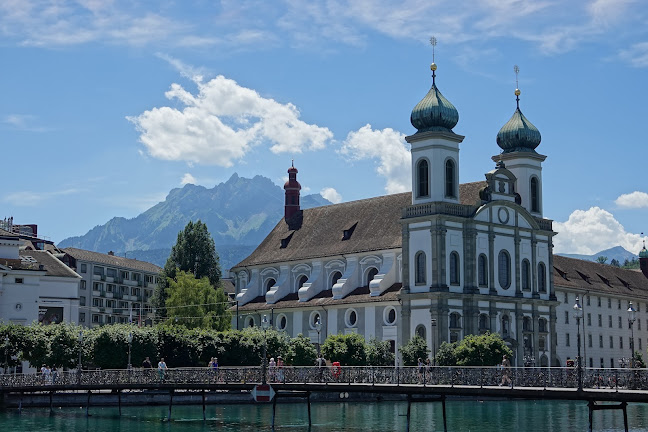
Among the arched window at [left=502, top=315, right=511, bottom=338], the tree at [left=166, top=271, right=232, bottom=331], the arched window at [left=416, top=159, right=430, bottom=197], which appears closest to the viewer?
the arched window at [left=416, top=159, right=430, bottom=197]

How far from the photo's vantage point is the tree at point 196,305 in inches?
3880

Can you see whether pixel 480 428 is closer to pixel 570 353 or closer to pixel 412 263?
pixel 412 263

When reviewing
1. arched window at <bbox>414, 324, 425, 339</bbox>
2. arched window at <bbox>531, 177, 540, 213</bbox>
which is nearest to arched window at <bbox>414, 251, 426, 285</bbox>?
arched window at <bbox>414, 324, 425, 339</bbox>

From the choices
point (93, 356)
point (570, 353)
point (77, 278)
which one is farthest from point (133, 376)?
point (570, 353)

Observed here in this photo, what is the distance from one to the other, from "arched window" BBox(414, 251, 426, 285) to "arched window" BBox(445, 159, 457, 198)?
19.2 ft

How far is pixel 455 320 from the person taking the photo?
84438 mm

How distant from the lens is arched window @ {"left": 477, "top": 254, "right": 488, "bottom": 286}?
87438 mm

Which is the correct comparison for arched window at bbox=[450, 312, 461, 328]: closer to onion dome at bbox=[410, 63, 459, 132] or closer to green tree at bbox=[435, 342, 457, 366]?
green tree at bbox=[435, 342, 457, 366]

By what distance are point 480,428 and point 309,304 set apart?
141 ft

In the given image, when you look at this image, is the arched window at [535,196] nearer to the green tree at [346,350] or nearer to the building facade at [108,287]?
the green tree at [346,350]

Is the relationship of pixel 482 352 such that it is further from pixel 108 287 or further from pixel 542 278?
pixel 108 287

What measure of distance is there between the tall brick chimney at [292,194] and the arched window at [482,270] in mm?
29115

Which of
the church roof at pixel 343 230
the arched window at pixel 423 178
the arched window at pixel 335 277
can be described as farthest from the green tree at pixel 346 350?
the arched window at pixel 335 277

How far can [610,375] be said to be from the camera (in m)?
41.8
